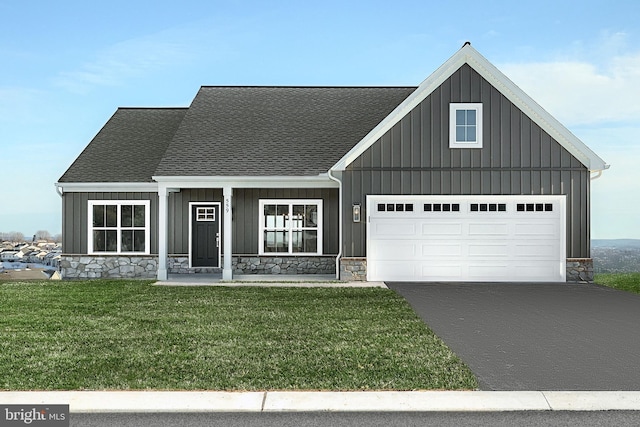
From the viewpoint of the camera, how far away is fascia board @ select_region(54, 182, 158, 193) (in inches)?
784

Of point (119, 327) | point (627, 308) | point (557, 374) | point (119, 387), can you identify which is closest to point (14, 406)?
point (119, 387)

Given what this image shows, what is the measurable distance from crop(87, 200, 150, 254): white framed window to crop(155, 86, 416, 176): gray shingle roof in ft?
7.84

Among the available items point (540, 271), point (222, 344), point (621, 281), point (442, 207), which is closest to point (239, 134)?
point (442, 207)

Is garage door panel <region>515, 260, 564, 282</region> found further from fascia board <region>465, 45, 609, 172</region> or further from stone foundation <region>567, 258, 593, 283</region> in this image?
fascia board <region>465, 45, 609, 172</region>

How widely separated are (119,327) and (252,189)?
1016 centimetres

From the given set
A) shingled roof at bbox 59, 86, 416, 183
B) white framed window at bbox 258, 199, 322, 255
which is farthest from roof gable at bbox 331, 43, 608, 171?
white framed window at bbox 258, 199, 322, 255

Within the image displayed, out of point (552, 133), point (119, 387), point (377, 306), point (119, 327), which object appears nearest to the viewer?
point (119, 387)

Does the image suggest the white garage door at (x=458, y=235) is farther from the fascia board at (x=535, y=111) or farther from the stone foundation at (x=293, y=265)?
the stone foundation at (x=293, y=265)

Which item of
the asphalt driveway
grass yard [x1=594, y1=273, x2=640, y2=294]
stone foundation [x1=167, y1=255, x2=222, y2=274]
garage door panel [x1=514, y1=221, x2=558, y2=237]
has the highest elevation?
garage door panel [x1=514, y1=221, x2=558, y2=237]

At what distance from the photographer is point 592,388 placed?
682cm

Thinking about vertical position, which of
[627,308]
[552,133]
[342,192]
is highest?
[552,133]

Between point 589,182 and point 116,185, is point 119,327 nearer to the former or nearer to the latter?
point 116,185

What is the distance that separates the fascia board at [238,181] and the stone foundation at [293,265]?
263 cm

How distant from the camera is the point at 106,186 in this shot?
2003cm
